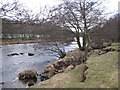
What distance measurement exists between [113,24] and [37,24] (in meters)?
19.6

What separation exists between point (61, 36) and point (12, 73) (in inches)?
303

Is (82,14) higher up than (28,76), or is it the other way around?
(82,14)

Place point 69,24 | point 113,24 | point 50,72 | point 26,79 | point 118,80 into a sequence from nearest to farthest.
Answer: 1. point 118,80
2. point 26,79
3. point 50,72
4. point 69,24
5. point 113,24

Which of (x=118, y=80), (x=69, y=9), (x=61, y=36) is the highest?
(x=69, y=9)

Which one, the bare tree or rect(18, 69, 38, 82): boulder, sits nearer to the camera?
rect(18, 69, 38, 82): boulder

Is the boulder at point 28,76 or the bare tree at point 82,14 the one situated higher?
the bare tree at point 82,14

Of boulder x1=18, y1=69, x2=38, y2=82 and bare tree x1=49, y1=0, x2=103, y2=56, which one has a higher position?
bare tree x1=49, y1=0, x2=103, y2=56

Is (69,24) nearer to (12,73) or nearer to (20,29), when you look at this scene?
(12,73)

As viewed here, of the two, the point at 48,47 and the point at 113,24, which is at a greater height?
the point at 113,24

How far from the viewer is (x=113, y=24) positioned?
22297mm

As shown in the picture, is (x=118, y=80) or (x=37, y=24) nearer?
(x=37, y=24)

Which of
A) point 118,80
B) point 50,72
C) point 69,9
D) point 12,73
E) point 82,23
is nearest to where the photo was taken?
point 118,80

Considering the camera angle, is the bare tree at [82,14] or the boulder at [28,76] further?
the bare tree at [82,14]

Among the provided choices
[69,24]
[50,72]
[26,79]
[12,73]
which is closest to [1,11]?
[26,79]
